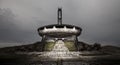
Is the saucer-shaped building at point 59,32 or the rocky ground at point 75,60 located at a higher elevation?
the saucer-shaped building at point 59,32

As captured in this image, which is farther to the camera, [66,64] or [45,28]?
[45,28]

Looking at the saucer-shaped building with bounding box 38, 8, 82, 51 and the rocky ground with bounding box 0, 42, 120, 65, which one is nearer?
the rocky ground with bounding box 0, 42, 120, 65

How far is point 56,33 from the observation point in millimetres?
62938

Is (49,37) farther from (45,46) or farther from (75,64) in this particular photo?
(75,64)

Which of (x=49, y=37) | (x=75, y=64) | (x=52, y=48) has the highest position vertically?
(x=49, y=37)

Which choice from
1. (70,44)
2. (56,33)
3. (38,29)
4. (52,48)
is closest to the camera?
(52,48)

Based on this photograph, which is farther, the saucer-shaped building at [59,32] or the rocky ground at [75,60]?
the saucer-shaped building at [59,32]

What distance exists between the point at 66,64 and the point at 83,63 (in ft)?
8.36

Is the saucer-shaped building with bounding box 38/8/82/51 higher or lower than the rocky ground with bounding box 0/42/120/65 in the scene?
higher

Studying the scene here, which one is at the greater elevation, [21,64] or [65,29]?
[65,29]

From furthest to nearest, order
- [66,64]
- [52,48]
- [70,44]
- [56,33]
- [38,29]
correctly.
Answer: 1. [38,29]
2. [56,33]
3. [70,44]
4. [52,48]
5. [66,64]

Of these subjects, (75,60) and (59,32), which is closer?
(75,60)

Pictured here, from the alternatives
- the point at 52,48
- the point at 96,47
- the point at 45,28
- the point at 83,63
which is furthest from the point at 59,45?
the point at 83,63

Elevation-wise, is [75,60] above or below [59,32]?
below
